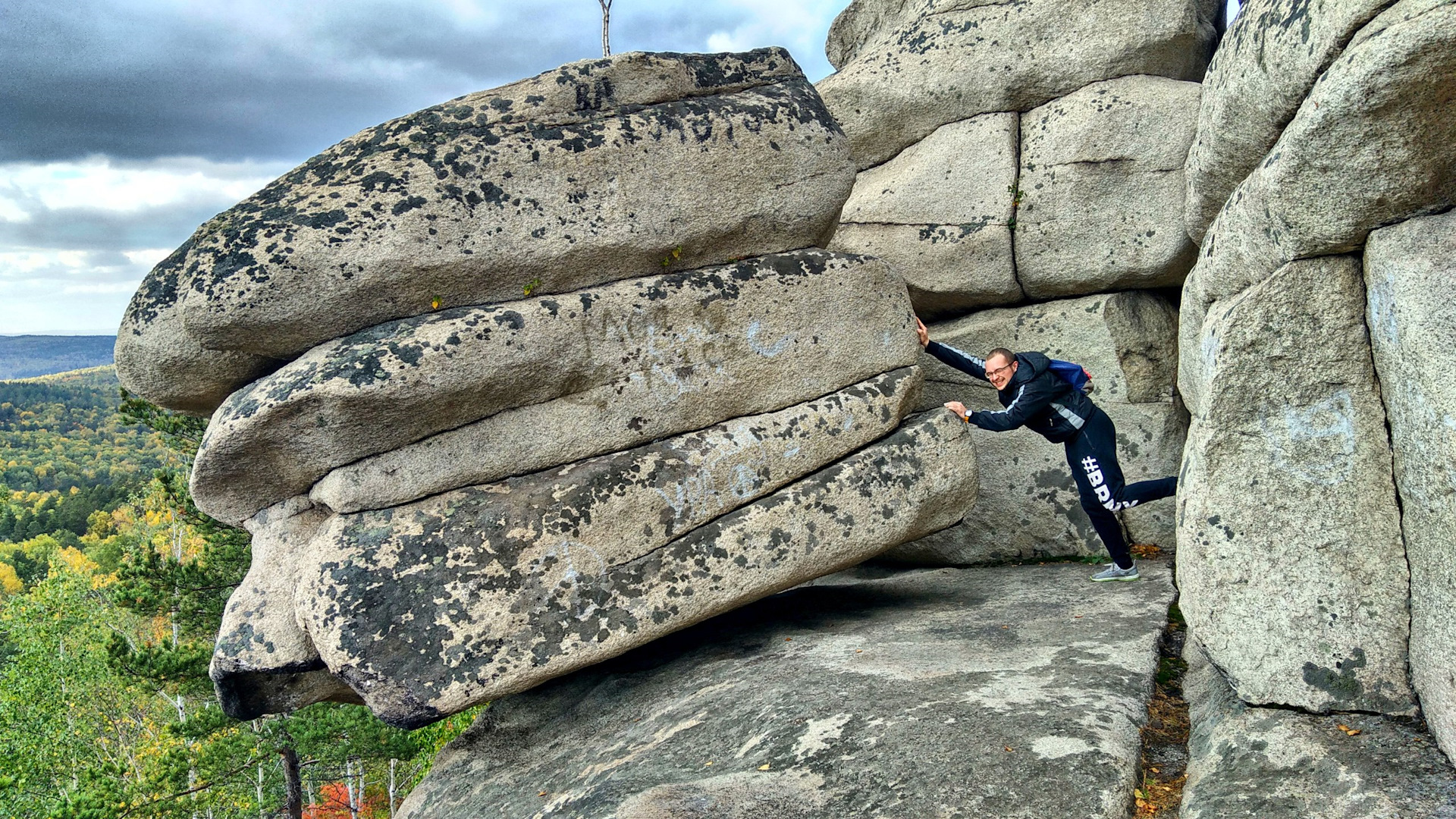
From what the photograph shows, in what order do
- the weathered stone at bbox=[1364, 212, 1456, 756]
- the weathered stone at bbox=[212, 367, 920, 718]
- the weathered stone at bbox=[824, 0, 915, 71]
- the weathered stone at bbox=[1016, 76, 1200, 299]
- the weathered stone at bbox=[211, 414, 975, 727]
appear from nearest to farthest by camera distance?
the weathered stone at bbox=[1364, 212, 1456, 756] → the weathered stone at bbox=[211, 414, 975, 727] → the weathered stone at bbox=[212, 367, 920, 718] → the weathered stone at bbox=[1016, 76, 1200, 299] → the weathered stone at bbox=[824, 0, 915, 71]

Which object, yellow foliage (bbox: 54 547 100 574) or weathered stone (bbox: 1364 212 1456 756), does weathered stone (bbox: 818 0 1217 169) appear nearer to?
weathered stone (bbox: 1364 212 1456 756)

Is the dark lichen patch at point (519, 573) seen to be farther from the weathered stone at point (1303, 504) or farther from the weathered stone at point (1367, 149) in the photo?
the weathered stone at point (1367, 149)

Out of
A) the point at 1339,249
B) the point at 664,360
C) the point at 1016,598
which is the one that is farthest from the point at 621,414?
the point at 1339,249

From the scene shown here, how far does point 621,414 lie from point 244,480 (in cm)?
300

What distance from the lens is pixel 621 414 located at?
756cm

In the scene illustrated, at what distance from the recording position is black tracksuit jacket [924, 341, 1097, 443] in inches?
338

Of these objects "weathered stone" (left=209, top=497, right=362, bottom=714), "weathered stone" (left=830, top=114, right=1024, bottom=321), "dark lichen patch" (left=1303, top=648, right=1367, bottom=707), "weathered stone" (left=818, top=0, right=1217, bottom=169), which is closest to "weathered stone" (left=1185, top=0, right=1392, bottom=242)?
"dark lichen patch" (left=1303, top=648, right=1367, bottom=707)

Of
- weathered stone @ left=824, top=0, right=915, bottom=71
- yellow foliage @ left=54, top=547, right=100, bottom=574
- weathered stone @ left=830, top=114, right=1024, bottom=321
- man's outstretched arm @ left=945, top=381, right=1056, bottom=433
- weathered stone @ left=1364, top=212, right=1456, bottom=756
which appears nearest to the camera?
weathered stone @ left=1364, top=212, right=1456, bottom=756

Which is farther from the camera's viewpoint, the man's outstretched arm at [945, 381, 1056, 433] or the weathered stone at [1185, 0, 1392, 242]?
the man's outstretched arm at [945, 381, 1056, 433]

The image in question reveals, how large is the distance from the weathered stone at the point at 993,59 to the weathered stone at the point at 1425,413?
22.4ft

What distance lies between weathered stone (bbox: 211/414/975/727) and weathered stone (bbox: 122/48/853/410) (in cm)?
160

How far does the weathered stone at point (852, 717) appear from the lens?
4.76 meters

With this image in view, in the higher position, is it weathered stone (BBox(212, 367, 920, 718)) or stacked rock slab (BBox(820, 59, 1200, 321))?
stacked rock slab (BBox(820, 59, 1200, 321))

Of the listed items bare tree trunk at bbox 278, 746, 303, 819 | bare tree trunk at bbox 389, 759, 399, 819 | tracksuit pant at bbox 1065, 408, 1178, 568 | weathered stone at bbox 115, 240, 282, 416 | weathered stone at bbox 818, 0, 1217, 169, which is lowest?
bare tree trunk at bbox 389, 759, 399, 819
